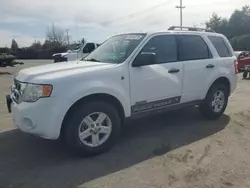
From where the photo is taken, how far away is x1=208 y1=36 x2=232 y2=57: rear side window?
20.8ft

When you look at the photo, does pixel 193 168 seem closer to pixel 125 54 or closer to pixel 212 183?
pixel 212 183

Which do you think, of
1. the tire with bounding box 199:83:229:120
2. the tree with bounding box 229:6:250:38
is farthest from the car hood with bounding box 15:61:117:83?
the tree with bounding box 229:6:250:38

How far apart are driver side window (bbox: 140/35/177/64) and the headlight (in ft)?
5.90

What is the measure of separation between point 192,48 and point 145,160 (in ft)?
8.46

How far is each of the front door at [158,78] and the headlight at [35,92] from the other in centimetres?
136

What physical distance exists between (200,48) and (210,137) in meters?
1.80

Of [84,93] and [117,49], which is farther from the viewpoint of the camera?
[117,49]

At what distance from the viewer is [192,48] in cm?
587

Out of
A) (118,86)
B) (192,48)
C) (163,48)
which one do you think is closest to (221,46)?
(192,48)

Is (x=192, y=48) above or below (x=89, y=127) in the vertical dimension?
above

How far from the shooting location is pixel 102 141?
4527 millimetres

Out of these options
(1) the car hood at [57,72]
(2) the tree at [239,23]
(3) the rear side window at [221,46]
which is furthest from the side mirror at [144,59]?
(2) the tree at [239,23]

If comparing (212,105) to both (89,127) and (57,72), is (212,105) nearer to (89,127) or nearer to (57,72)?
(89,127)

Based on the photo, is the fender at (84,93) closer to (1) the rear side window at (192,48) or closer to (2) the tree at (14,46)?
(1) the rear side window at (192,48)
